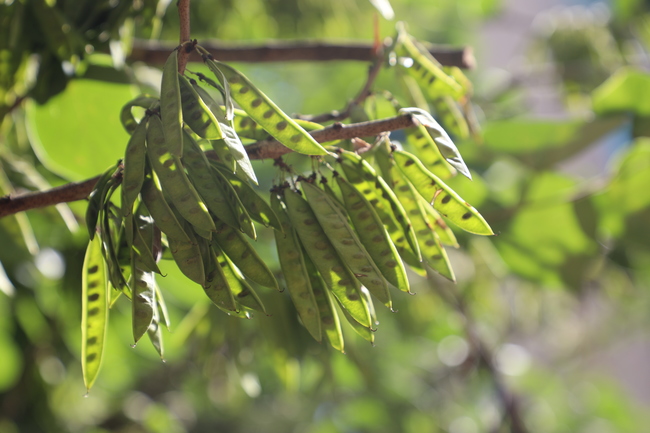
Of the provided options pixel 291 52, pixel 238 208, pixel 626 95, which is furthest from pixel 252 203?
pixel 626 95

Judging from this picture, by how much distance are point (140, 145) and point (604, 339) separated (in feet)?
9.17

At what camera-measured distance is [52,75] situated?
29.8 inches

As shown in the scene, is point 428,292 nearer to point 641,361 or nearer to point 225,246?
point 225,246

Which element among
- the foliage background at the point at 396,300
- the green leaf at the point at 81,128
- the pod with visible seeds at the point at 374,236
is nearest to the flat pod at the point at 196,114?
the pod with visible seeds at the point at 374,236

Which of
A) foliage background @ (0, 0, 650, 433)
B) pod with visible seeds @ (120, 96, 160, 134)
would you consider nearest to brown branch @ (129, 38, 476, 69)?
foliage background @ (0, 0, 650, 433)

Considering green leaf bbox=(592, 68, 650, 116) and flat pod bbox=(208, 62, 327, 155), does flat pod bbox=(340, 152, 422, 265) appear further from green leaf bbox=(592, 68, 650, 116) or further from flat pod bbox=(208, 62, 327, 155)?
green leaf bbox=(592, 68, 650, 116)

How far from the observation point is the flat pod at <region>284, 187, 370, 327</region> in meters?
0.43

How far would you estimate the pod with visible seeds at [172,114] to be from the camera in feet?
1.22

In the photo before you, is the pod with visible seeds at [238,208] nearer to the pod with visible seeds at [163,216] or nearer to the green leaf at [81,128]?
the pod with visible seeds at [163,216]

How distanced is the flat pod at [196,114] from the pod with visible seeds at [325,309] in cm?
13

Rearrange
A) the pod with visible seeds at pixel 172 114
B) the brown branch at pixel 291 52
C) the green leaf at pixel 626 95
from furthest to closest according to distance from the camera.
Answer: the green leaf at pixel 626 95
the brown branch at pixel 291 52
the pod with visible seeds at pixel 172 114

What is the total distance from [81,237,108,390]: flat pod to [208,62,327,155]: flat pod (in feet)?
→ 0.57

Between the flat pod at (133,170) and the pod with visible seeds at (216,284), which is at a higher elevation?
the flat pod at (133,170)

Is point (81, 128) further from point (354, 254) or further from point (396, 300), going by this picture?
point (396, 300)
